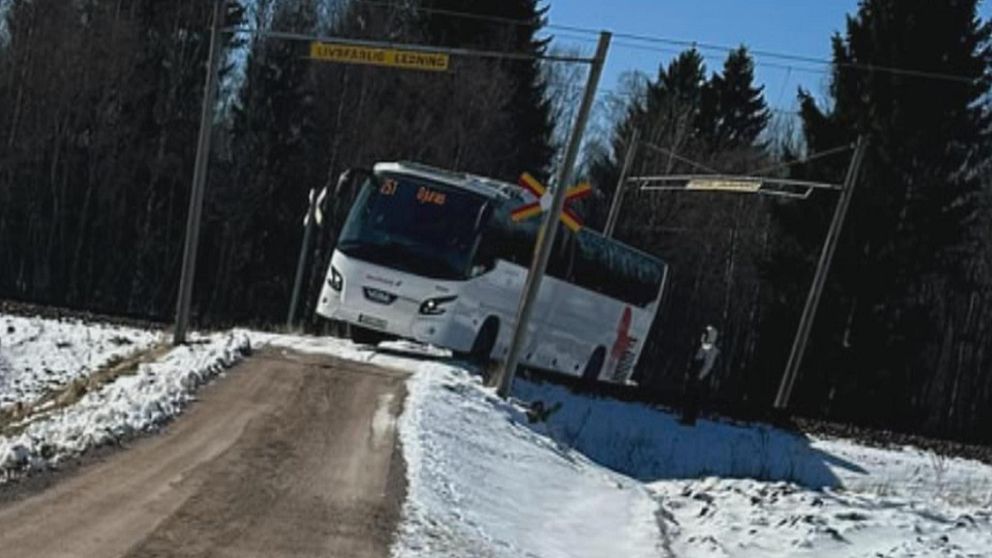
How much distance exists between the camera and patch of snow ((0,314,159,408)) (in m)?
22.0

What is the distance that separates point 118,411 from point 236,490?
3.07m

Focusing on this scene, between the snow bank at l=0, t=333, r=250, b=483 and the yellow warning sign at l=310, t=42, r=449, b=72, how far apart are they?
445 centimetres

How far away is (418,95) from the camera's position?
58.3 metres

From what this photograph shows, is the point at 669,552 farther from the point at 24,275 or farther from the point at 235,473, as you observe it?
the point at 24,275

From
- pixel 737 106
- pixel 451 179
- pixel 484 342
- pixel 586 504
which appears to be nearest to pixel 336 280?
pixel 451 179

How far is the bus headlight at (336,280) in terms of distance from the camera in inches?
977

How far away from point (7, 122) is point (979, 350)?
41.6 m

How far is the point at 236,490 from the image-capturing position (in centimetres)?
1057

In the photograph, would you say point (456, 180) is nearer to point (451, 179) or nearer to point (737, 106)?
point (451, 179)

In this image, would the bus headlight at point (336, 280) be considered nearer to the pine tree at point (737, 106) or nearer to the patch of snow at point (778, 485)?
the patch of snow at point (778, 485)

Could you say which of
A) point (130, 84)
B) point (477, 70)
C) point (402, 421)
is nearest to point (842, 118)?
point (477, 70)

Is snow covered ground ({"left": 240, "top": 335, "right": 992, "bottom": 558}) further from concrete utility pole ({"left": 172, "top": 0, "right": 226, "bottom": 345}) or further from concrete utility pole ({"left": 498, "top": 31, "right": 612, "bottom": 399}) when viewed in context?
concrete utility pole ({"left": 172, "top": 0, "right": 226, "bottom": 345})

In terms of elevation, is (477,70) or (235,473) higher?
(477,70)

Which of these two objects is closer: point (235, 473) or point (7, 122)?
point (235, 473)
